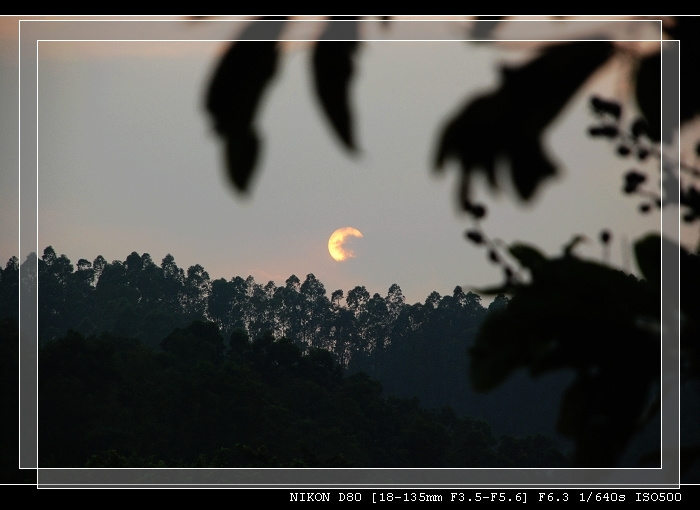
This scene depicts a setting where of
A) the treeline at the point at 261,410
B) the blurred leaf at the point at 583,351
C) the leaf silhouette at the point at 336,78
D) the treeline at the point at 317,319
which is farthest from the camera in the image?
the treeline at the point at 261,410

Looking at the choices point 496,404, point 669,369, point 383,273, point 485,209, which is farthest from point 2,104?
point 496,404

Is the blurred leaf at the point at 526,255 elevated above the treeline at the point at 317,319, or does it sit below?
above

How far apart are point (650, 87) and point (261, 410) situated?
1662cm

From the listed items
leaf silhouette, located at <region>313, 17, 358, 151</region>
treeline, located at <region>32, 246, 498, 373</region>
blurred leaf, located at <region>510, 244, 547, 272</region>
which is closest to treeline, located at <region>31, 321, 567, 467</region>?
treeline, located at <region>32, 246, 498, 373</region>

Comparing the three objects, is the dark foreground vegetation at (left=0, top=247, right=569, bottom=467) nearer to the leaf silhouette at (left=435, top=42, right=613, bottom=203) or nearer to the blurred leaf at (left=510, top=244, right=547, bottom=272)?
the blurred leaf at (left=510, top=244, right=547, bottom=272)

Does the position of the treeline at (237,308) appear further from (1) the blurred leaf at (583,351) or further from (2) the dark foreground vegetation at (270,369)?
(1) the blurred leaf at (583,351)

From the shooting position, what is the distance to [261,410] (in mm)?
16656

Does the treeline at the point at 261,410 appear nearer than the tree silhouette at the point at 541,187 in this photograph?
No

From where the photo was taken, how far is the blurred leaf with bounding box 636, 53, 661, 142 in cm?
60

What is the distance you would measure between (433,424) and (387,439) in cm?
119

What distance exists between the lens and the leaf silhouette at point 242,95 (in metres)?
0.41

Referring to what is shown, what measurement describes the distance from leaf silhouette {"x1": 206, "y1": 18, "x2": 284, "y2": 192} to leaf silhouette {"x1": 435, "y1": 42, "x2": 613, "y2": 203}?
13 centimetres

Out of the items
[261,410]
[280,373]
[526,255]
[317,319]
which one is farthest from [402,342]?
[526,255]

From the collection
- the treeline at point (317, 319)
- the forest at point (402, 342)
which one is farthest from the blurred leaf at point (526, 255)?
the treeline at point (317, 319)
